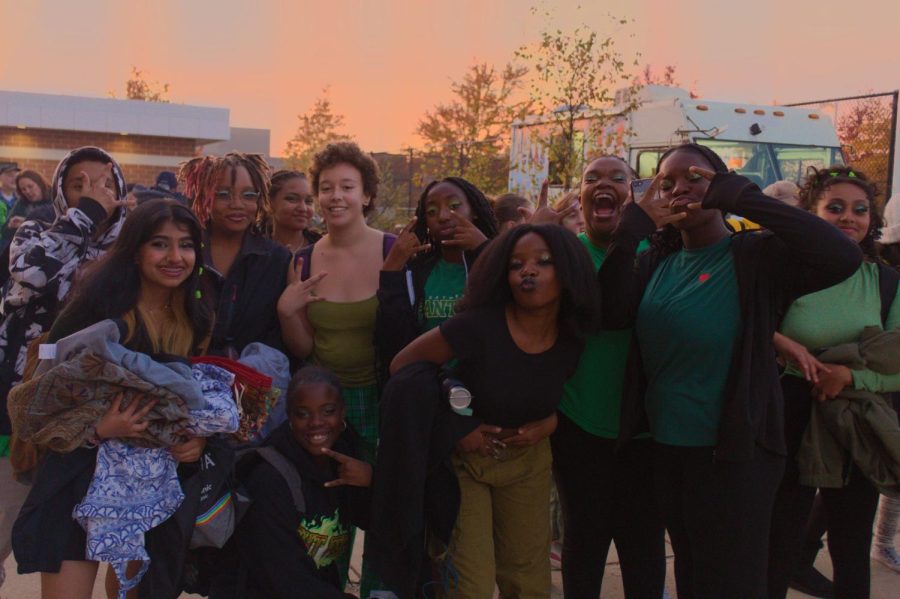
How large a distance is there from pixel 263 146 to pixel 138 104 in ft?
60.9

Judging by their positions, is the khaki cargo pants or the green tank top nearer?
the khaki cargo pants

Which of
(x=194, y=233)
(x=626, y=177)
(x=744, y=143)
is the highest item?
(x=744, y=143)

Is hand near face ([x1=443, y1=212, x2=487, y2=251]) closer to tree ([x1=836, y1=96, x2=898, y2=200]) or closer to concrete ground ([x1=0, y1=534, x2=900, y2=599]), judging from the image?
concrete ground ([x1=0, y1=534, x2=900, y2=599])

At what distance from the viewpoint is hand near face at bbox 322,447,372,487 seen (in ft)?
11.6

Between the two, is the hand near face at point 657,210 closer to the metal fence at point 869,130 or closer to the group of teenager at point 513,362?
the group of teenager at point 513,362

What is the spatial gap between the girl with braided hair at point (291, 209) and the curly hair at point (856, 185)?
8.86ft

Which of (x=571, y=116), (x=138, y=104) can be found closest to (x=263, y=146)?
(x=138, y=104)

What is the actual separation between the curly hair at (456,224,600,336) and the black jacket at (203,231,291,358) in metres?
1.01

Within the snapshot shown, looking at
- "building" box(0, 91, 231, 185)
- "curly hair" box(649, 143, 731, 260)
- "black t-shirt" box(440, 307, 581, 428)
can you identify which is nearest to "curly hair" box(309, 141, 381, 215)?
"black t-shirt" box(440, 307, 581, 428)

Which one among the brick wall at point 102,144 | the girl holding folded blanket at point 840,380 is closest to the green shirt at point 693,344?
the girl holding folded blanket at point 840,380

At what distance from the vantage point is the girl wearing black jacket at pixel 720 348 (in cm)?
289

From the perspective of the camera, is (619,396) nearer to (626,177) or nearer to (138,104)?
(626,177)

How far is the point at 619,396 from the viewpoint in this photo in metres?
3.46

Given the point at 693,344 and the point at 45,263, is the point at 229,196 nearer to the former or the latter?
the point at 45,263
